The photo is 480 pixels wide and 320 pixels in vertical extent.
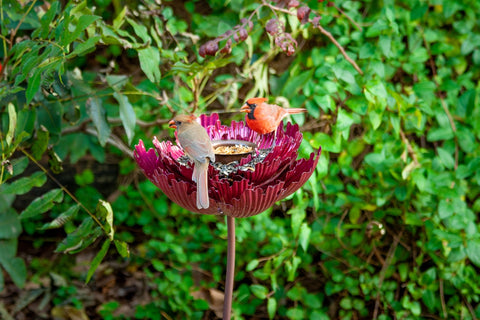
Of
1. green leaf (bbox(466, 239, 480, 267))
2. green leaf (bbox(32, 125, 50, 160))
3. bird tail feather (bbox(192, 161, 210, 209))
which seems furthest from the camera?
green leaf (bbox(466, 239, 480, 267))

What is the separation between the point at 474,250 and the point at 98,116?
107 centimetres

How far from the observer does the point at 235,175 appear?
766mm

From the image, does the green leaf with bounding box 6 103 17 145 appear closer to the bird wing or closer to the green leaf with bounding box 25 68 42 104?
the green leaf with bounding box 25 68 42 104

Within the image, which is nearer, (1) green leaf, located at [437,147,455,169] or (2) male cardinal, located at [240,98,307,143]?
(2) male cardinal, located at [240,98,307,143]

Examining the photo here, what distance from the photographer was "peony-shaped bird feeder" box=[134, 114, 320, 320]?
0.74 m

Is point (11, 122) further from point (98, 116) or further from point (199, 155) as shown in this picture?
point (199, 155)

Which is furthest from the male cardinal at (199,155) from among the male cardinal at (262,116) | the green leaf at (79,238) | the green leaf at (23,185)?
the green leaf at (23,185)

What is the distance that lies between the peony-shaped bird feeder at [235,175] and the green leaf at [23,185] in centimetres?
40

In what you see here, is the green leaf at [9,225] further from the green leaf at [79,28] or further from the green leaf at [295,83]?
the green leaf at [295,83]

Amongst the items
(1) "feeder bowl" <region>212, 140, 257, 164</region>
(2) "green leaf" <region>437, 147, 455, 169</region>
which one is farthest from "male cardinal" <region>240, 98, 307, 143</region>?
(2) "green leaf" <region>437, 147, 455, 169</region>

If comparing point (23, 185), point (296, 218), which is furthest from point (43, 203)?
point (296, 218)

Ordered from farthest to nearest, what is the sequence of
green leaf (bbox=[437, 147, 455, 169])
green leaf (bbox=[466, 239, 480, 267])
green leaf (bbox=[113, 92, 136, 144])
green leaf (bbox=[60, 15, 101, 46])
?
1. green leaf (bbox=[437, 147, 455, 169])
2. green leaf (bbox=[466, 239, 480, 267])
3. green leaf (bbox=[113, 92, 136, 144])
4. green leaf (bbox=[60, 15, 101, 46])

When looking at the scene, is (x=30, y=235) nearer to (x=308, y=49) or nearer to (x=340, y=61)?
(x=308, y=49)

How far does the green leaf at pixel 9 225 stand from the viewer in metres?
1.14
